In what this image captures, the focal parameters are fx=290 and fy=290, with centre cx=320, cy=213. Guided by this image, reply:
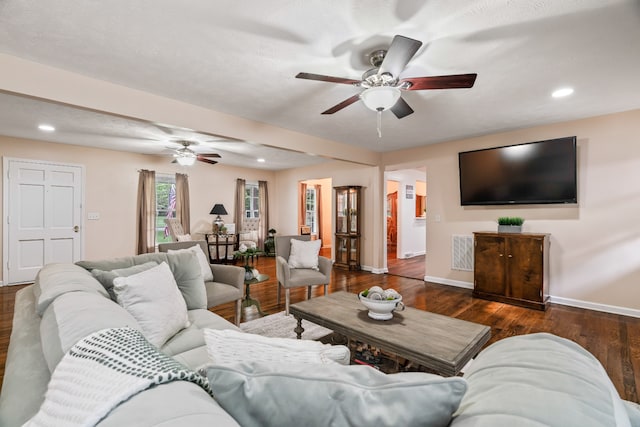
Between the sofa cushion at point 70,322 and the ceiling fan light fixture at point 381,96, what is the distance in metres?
2.06

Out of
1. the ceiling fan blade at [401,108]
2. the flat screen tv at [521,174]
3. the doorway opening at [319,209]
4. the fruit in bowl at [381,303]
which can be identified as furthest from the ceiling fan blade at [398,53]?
the doorway opening at [319,209]

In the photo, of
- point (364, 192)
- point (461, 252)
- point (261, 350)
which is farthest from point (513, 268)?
point (261, 350)

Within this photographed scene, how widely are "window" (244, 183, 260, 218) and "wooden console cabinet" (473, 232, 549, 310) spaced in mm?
5568

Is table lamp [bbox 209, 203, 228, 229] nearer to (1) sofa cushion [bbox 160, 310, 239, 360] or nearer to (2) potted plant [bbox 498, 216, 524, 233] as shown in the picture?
(1) sofa cushion [bbox 160, 310, 239, 360]

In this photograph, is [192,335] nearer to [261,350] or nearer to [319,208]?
[261,350]

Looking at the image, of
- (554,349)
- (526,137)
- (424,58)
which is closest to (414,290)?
(526,137)

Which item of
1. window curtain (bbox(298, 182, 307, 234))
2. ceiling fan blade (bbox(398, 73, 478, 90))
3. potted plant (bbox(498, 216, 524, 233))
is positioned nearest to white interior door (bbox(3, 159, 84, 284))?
window curtain (bbox(298, 182, 307, 234))

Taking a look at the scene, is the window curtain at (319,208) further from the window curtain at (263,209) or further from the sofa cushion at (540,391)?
the sofa cushion at (540,391)

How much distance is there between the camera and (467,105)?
10.6 feet

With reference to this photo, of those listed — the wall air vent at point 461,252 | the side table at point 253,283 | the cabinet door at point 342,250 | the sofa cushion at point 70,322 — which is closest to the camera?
the sofa cushion at point 70,322

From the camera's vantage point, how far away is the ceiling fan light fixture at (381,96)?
7.16 feet

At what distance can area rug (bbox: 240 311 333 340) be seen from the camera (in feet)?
9.20

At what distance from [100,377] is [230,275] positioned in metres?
2.37

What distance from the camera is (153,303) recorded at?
1.61m
